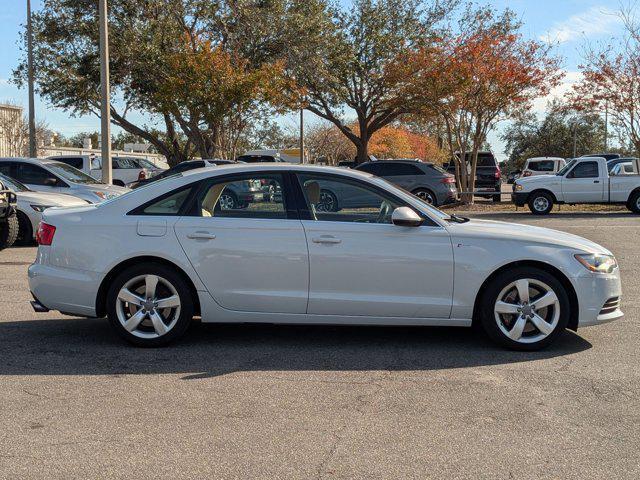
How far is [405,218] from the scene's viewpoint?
5.83m

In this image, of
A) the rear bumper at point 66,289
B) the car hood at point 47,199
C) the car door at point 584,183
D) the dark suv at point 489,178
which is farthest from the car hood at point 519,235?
the dark suv at point 489,178

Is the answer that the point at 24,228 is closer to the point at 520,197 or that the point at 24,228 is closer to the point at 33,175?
the point at 33,175

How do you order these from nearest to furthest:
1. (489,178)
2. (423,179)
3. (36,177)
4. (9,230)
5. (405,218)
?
(405,218) → (9,230) → (36,177) → (423,179) → (489,178)

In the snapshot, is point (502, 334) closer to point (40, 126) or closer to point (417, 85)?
point (417, 85)

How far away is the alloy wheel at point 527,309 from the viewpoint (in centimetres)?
593

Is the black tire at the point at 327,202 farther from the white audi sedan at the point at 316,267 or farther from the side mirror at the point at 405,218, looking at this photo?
the side mirror at the point at 405,218

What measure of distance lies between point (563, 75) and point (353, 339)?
21.8m

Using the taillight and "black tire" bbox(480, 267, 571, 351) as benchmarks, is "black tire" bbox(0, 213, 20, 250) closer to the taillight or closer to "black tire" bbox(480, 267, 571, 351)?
the taillight

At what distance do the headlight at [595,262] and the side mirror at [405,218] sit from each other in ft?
4.52

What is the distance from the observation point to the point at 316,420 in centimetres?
448

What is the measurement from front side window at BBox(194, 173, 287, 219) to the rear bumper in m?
1.08

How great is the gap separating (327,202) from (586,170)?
1804 centimetres

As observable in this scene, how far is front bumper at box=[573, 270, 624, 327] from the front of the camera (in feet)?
19.6

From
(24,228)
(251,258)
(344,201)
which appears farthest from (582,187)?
(251,258)
